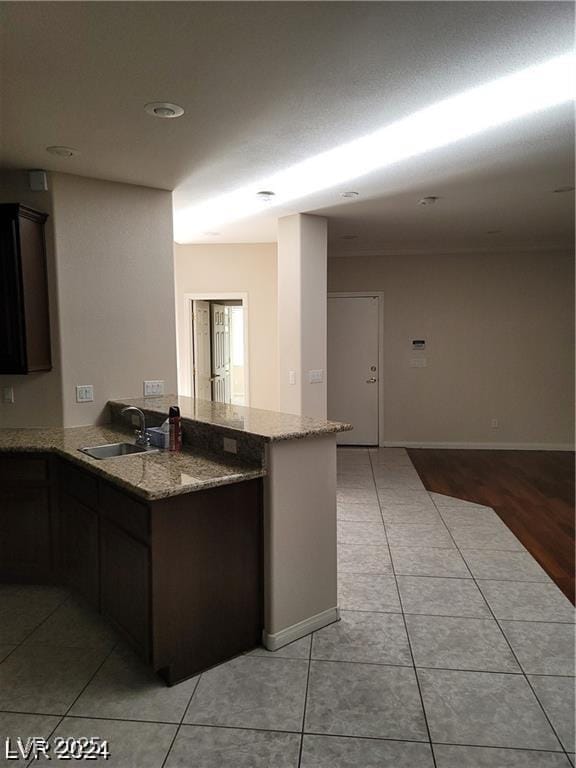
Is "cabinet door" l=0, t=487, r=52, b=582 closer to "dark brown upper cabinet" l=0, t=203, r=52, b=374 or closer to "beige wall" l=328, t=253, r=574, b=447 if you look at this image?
"dark brown upper cabinet" l=0, t=203, r=52, b=374

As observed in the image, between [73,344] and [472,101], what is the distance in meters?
2.77

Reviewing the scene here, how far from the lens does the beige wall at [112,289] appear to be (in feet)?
11.8

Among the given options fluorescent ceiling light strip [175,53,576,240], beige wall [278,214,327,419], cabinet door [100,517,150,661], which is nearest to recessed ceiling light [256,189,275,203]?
fluorescent ceiling light strip [175,53,576,240]

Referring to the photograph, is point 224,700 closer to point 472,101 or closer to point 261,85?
point 261,85

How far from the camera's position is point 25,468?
312cm

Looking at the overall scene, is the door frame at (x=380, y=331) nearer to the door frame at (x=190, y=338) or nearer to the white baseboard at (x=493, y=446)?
the white baseboard at (x=493, y=446)

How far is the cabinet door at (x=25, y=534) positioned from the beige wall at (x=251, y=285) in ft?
12.2

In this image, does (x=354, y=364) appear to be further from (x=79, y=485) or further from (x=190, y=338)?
(x=79, y=485)

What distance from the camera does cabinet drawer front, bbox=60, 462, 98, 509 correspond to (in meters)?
2.74

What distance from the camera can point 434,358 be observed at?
22.7ft

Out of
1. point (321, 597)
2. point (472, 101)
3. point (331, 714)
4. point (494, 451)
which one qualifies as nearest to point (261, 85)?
point (472, 101)

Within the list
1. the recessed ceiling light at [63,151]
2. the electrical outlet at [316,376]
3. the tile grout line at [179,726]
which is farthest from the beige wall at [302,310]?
the tile grout line at [179,726]

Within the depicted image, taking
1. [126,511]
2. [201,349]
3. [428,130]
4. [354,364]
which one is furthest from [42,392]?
[354,364]

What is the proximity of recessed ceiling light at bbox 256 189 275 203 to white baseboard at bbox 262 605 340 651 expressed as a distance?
9.72ft
